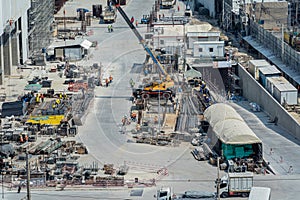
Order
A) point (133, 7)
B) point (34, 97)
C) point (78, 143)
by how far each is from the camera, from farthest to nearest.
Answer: point (133, 7)
point (34, 97)
point (78, 143)

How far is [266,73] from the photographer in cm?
2239

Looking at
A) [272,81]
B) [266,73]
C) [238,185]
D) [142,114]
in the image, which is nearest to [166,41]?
[266,73]

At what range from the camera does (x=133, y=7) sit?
35500 mm

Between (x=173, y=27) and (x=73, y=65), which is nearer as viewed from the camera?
(x=73, y=65)

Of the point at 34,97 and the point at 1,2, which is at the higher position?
the point at 1,2

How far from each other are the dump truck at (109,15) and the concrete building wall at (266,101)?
9021mm

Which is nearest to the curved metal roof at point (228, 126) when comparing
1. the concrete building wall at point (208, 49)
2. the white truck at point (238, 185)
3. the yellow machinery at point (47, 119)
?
the white truck at point (238, 185)

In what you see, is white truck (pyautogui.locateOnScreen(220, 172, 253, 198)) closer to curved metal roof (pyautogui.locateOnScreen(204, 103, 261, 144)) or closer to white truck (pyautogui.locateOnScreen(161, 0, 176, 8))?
curved metal roof (pyautogui.locateOnScreen(204, 103, 261, 144))

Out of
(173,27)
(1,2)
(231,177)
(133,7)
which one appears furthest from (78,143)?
(133,7)

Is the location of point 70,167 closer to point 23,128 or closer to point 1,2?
point 23,128

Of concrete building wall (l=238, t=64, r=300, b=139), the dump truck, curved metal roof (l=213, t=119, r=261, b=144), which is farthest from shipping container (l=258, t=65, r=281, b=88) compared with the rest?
the dump truck

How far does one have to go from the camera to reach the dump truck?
32.5 meters

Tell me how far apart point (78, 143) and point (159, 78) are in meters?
4.82

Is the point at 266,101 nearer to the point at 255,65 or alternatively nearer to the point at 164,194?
the point at 255,65
